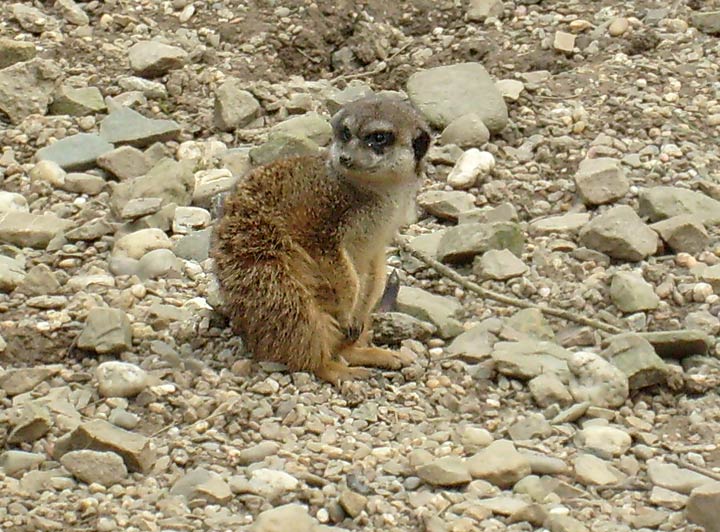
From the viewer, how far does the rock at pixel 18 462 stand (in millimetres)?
3758

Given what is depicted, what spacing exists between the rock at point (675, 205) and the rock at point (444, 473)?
1904 mm

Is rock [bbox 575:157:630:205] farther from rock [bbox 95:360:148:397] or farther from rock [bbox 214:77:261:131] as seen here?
rock [bbox 95:360:148:397]

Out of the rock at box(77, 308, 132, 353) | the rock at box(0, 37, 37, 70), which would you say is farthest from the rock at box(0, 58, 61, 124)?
the rock at box(77, 308, 132, 353)

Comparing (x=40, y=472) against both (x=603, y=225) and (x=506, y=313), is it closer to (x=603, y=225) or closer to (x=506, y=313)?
(x=506, y=313)

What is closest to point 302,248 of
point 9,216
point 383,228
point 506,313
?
point 383,228

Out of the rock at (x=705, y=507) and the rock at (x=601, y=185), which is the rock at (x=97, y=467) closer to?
the rock at (x=705, y=507)

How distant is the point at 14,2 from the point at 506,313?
352 cm

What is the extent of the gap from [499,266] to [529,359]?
698mm

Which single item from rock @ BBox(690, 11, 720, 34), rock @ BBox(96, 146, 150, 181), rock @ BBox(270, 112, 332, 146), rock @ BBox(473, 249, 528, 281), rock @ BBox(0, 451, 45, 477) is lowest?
rock @ BBox(96, 146, 150, 181)

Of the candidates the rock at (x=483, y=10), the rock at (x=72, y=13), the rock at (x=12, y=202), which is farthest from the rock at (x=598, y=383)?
the rock at (x=72, y=13)

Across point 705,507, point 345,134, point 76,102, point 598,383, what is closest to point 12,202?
point 76,102

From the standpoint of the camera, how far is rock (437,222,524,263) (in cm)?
512

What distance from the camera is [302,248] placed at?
4.41 metres

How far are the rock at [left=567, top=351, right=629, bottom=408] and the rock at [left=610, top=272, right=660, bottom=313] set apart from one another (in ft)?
1.74
